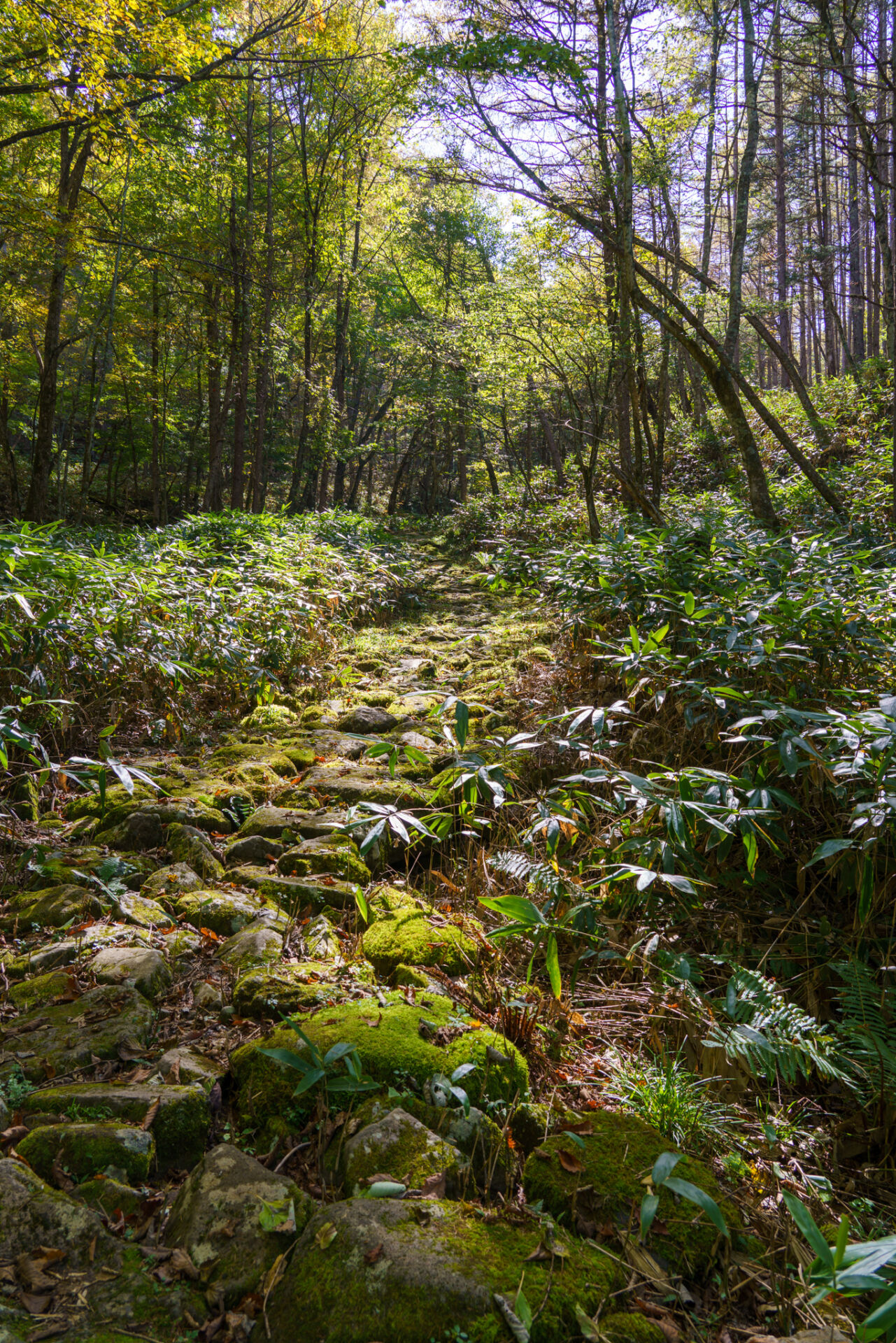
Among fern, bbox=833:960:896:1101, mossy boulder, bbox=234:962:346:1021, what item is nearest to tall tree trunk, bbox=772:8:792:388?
fern, bbox=833:960:896:1101

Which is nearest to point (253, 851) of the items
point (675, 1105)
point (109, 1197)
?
point (109, 1197)

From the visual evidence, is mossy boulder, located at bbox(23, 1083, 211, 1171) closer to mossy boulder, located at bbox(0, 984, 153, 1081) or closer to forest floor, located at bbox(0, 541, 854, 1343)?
forest floor, located at bbox(0, 541, 854, 1343)

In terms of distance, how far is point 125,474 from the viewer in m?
24.5

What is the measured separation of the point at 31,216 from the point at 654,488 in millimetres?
9144

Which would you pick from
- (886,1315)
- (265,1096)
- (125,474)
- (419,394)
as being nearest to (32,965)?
(265,1096)

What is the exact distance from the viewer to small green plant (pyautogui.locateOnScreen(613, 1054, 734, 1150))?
187 centimetres

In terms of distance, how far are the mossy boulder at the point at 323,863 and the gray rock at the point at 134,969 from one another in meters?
0.82

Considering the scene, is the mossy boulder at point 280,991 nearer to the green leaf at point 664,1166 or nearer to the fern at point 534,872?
the fern at point 534,872

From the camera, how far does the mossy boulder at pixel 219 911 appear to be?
2.71 m

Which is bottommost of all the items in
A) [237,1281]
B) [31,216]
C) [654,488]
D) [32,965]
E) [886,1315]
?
[237,1281]

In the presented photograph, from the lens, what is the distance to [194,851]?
3188mm

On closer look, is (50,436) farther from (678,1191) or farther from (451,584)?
(678,1191)

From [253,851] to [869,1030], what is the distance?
259cm

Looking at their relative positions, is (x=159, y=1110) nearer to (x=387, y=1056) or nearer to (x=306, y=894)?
(x=387, y=1056)
